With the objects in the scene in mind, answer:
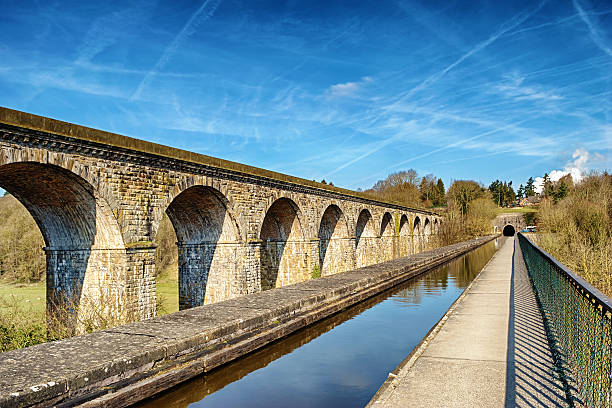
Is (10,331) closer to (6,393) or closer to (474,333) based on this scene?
(6,393)

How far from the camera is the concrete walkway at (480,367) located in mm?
3994

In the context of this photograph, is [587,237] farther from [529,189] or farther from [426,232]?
[529,189]

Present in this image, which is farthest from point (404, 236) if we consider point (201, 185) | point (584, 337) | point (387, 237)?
point (584, 337)

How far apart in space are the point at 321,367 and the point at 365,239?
2194cm

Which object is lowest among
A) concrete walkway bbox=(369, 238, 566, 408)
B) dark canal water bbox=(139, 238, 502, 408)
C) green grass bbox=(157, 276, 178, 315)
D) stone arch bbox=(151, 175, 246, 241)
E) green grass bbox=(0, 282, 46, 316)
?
green grass bbox=(157, 276, 178, 315)

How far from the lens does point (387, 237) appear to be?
3272 centimetres

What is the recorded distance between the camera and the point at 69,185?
9.13 m

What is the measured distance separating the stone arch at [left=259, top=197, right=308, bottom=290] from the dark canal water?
8039 mm

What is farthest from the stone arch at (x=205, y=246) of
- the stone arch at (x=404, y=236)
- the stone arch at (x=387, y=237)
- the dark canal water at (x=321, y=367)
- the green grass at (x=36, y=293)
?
the stone arch at (x=404, y=236)

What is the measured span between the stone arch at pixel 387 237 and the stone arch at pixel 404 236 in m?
2.10

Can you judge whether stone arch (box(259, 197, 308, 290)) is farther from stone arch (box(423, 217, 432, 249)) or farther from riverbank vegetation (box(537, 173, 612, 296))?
stone arch (box(423, 217, 432, 249))

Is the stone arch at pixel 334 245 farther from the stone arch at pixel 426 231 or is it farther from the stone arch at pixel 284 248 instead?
the stone arch at pixel 426 231

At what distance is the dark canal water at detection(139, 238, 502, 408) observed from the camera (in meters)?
5.32

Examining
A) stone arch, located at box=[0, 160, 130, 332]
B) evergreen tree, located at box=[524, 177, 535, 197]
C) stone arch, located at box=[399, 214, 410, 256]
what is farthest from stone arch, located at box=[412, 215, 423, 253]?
evergreen tree, located at box=[524, 177, 535, 197]
